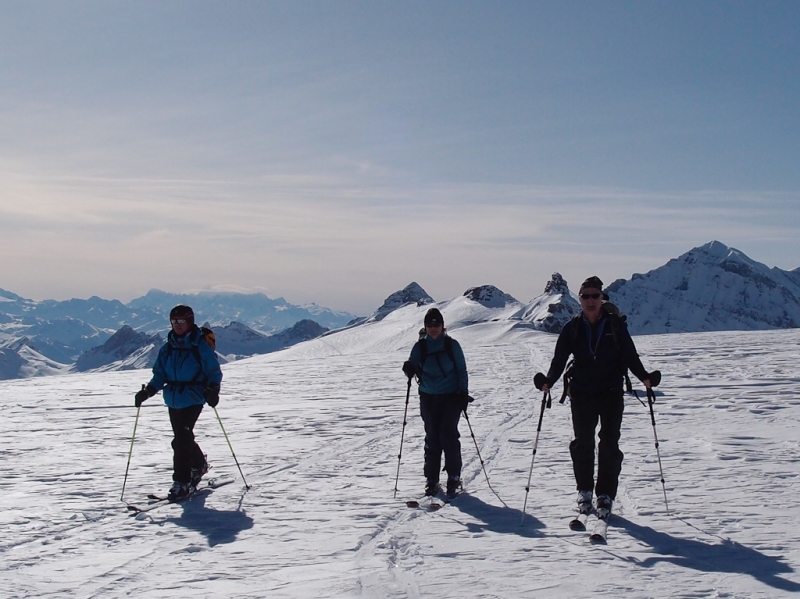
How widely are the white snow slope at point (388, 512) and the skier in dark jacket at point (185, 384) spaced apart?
1.62ft

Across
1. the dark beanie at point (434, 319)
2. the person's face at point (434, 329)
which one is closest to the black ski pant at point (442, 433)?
the person's face at point (434, 329)

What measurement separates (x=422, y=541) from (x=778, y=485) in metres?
4.28

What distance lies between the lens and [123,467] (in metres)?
9.93

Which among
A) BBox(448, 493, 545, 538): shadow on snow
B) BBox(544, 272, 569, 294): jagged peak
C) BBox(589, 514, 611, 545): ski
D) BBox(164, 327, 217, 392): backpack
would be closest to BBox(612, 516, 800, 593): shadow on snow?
BBox(589, 514, 611, 545): ski

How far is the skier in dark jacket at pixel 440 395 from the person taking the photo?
793cm

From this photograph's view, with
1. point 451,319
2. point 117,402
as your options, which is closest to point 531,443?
point 117,402

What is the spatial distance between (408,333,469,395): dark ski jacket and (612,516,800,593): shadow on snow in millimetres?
2577

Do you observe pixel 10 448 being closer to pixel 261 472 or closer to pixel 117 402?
pixel 261 472

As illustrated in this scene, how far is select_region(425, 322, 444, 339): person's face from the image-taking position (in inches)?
319

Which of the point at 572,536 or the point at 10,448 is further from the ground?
the point at 572,536

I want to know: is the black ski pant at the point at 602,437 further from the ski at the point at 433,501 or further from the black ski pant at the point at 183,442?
the black ski pant at the point at 183,442

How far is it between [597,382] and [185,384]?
469 centimetres

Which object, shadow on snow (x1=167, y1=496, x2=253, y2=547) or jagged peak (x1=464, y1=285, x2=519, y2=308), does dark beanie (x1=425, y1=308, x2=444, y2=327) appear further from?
jagged peak (x1=464, y1=285, x2=519, y2=308)

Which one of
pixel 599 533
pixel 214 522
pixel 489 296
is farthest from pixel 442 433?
pixel 489 296
